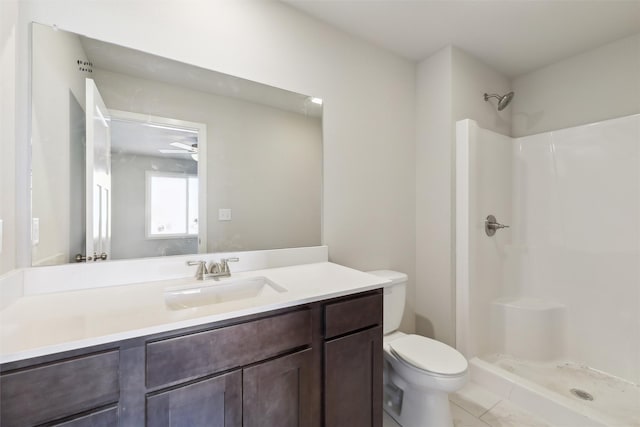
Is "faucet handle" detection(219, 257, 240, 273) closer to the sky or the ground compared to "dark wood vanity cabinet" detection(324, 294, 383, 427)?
closer to the sky

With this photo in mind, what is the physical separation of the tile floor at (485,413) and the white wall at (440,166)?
349 millimetres

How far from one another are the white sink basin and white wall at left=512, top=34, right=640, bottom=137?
265 centimetres

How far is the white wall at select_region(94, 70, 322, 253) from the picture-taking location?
4.14ft

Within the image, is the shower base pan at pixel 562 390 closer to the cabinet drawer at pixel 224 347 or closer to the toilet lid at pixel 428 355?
the toilet lid at pixel 428 355

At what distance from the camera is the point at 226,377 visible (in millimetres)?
850

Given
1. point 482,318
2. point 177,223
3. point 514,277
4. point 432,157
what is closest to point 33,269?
point 177,223

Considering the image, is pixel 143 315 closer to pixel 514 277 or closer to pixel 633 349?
pixel 514 277

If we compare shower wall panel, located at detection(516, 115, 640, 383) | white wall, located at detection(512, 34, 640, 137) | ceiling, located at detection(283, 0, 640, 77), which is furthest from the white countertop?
white wall, located at detection(512, 34, 640, 137)

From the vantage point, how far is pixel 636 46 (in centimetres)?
187

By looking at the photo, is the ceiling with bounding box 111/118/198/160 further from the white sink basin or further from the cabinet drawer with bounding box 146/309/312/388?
the cabinet drawer with bounding box 146/309/312/388

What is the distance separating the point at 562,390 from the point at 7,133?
123 inches

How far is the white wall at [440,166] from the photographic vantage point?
200cm

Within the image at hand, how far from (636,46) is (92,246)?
349 centimetres

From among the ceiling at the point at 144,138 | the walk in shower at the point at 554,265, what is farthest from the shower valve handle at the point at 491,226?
the ceiling at the point at 144,138
